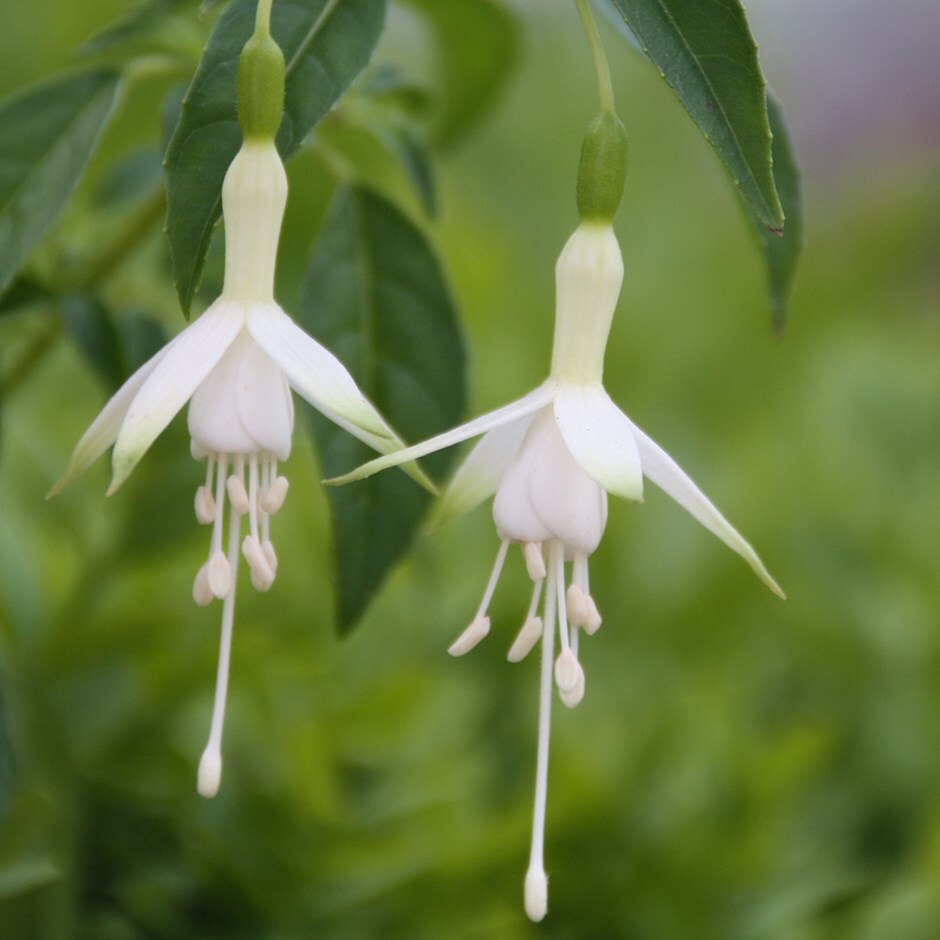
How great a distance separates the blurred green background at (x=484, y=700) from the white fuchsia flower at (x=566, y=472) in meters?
0.27

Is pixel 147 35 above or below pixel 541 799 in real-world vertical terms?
above

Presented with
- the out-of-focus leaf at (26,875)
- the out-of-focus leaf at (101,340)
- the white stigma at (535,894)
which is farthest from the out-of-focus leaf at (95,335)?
the white stigma at (535,894)

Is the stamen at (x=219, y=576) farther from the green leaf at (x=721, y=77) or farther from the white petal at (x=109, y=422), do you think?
the green leaf at (x=721, y=77)

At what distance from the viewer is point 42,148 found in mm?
591

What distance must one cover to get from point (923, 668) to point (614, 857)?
13.2 inches

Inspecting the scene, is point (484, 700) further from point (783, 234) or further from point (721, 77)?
point (721, 77)

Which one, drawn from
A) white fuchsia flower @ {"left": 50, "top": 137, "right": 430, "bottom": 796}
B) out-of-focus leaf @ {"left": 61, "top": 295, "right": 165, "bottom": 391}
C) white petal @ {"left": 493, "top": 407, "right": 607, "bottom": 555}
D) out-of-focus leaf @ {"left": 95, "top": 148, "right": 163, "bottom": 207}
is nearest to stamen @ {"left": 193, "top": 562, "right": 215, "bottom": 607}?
white fuchsia flower @ {"left": 50, "top": 137, "right": 430, "bottom": 796}

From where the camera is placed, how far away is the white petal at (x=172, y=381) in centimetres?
43

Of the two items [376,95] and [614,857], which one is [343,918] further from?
[376,95]

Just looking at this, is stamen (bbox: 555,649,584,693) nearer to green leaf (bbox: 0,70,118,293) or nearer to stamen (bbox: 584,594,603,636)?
stamen (bbox: 584,594,603,636)

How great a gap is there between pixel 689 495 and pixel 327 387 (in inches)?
5.0

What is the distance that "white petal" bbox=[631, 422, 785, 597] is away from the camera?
1.47ft

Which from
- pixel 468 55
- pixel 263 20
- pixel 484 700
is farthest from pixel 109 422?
pixel 484 700

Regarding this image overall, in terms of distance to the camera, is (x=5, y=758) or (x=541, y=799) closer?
(x=541, y=799)
